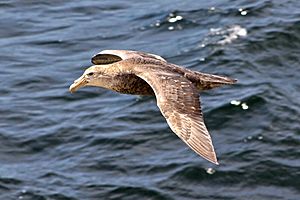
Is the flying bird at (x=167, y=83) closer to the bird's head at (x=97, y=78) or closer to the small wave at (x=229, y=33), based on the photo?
the bird's head at (x=97, y=78)

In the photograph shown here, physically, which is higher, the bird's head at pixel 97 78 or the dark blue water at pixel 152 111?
the bird's head at pixel 97 78

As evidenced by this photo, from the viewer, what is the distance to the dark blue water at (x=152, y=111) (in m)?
17.7

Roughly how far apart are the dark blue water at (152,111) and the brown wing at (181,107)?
5922 millimetres

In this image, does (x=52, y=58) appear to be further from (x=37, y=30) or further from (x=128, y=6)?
(x=128, y=6)

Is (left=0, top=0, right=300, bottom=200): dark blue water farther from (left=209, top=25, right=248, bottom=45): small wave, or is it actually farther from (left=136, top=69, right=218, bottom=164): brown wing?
(left=136, top=69, right=218, bottom=164): brown wing

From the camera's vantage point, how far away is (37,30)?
24.6 m

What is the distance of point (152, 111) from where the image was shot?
19641mm

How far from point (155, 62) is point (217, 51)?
363 inches

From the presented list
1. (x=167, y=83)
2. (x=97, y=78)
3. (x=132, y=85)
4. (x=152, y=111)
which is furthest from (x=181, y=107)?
(x=152, y=111)

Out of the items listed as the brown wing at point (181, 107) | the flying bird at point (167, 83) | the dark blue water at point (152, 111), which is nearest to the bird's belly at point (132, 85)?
the flying bird at point (167, 83)

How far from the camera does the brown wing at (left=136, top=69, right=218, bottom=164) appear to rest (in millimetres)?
10594

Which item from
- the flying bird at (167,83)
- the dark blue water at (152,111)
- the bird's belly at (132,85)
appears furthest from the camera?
the dark blue water at (152,111)

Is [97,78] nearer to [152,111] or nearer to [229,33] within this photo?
[152,111]

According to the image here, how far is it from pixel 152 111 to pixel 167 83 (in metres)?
8.16
